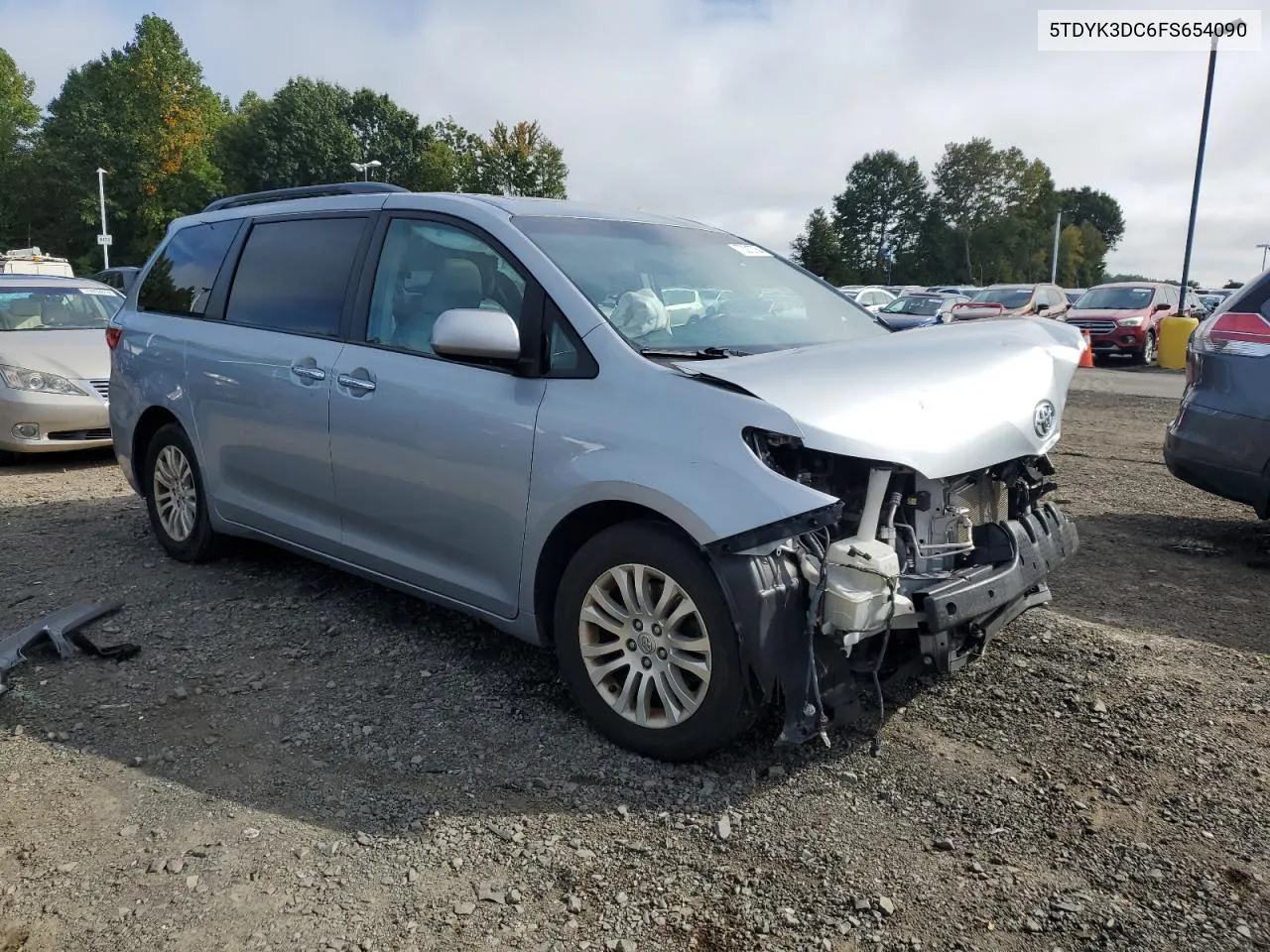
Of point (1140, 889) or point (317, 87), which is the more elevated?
point (317, 87)

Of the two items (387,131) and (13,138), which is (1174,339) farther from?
(13,138)

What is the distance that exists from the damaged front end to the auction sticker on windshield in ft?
5.17

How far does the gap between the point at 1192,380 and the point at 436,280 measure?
4.41 m

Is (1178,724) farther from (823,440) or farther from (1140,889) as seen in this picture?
(823,440)

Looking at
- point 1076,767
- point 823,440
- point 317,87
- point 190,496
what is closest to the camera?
point 823,440

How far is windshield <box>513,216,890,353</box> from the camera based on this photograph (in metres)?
3.53

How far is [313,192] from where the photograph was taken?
16.0 ft

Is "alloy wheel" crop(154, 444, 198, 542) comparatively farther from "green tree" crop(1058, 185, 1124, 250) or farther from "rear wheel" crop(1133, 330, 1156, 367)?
"green tree" crop(1058, 185, 1124, 250)

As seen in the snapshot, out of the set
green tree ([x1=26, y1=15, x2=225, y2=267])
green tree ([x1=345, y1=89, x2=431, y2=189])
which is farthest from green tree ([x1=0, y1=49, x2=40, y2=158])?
green tree ([x1=345, y1=89, x2=431, y2=189])

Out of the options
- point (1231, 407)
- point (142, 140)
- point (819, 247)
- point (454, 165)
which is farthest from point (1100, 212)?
point (1231, 407)

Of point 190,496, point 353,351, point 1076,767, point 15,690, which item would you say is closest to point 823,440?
point 1076,767

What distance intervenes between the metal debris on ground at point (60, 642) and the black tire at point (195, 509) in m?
0.89

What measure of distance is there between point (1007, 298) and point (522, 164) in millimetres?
38808

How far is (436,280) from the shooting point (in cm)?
392
